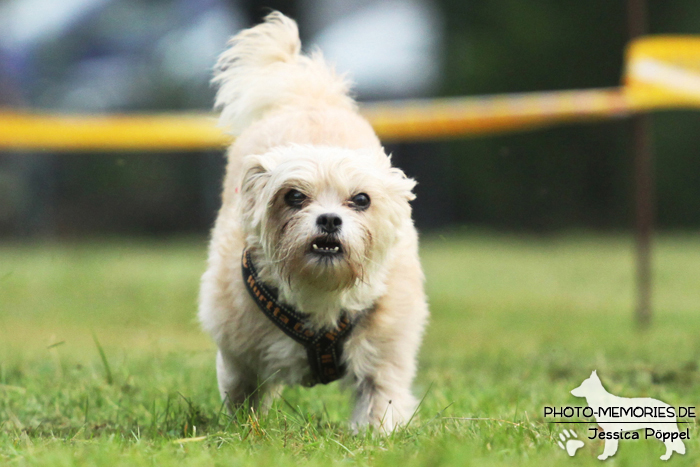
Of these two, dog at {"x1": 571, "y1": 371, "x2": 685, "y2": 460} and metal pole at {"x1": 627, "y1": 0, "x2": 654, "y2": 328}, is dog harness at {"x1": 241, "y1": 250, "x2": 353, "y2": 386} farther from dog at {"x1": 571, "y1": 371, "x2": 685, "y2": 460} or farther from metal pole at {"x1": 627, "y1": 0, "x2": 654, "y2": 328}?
metal pole at {"x1": 627, "y1": 0, "x2": 654, "y2": 328}

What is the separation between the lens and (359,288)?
3.15 m

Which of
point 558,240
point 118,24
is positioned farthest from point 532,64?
point 118,24

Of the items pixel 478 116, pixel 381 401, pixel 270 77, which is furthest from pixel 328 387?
pixel 478 116

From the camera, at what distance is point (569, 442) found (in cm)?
243

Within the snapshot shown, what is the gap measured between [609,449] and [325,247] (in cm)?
118

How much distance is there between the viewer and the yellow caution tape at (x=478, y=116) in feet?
19.4

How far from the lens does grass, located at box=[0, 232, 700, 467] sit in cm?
249

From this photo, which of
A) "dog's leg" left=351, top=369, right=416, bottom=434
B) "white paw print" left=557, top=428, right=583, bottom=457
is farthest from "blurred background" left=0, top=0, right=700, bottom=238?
"white paw print" left=557, top=428, right=583, bottom=457

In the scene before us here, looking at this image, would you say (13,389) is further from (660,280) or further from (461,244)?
(461,244)

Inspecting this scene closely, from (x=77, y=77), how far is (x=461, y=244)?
832 centimetres

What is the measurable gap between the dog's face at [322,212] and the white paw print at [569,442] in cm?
94

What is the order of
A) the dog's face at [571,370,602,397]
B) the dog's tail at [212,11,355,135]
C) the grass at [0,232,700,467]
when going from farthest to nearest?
the dog's tail at [212,11,355,135] → the dog's face at [571,370,602,397] → the grass at [0,232,700,467]

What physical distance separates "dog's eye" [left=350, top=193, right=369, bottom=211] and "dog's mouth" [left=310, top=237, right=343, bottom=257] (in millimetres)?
173

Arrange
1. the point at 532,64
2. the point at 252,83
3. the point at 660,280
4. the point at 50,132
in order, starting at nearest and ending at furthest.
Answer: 1. the point at 252,83
2. the point at 50,132
3. the point at 660,280
4. the point at 532,64
